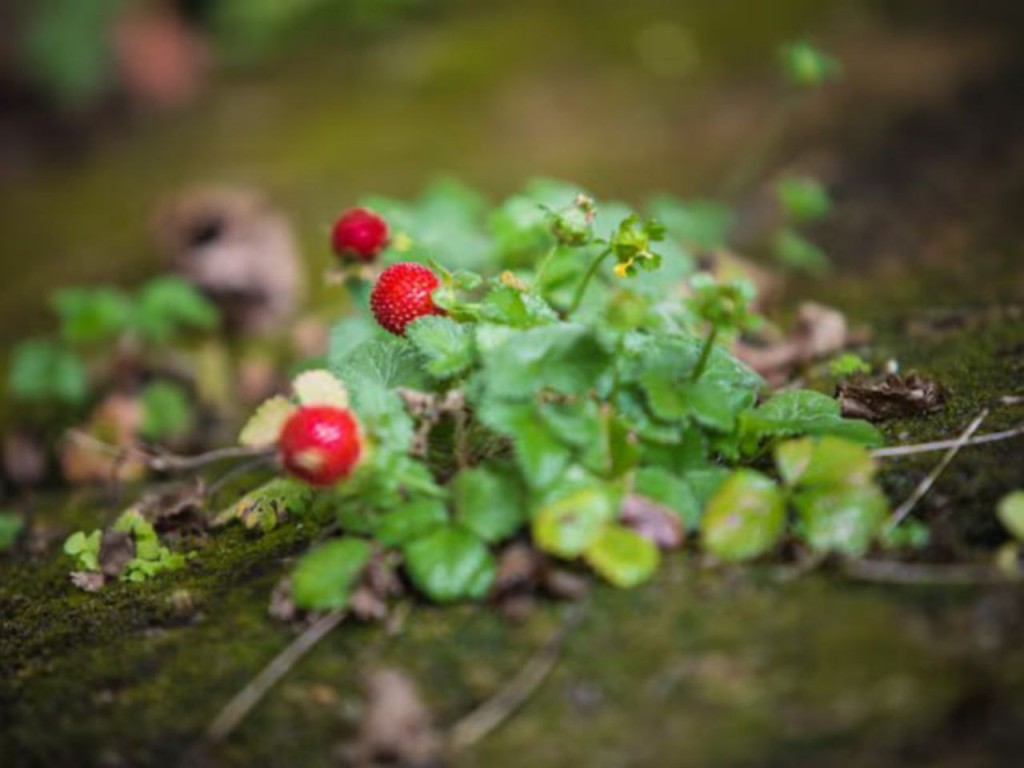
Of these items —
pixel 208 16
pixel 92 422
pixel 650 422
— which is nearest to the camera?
pixel 650 422

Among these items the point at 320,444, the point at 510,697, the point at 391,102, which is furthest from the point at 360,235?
the point at 391,102

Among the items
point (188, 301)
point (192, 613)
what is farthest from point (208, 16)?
point (192, 613)

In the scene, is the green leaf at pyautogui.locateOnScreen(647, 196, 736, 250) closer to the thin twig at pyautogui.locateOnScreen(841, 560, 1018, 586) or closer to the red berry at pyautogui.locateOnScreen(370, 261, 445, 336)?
the red berry at pyautogui.locateOnScreen(370, 261, 445, 336)

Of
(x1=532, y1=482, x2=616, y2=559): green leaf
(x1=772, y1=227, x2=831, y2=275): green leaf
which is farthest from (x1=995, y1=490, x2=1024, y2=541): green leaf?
(x1=772, y1=227, x2=831, y2=275): green leaf

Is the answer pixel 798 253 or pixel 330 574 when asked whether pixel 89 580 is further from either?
pixel 798 253

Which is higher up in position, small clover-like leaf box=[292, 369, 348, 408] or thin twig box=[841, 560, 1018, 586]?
small clover-like leaf box=[292, 369, 348, 408]

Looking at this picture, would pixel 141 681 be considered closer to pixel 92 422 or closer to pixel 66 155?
pixel 92 422

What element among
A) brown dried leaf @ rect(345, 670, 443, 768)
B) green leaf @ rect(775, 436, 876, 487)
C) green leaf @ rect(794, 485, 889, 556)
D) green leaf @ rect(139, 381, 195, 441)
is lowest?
green leaf @ rect(139, 381, 195, 441)
